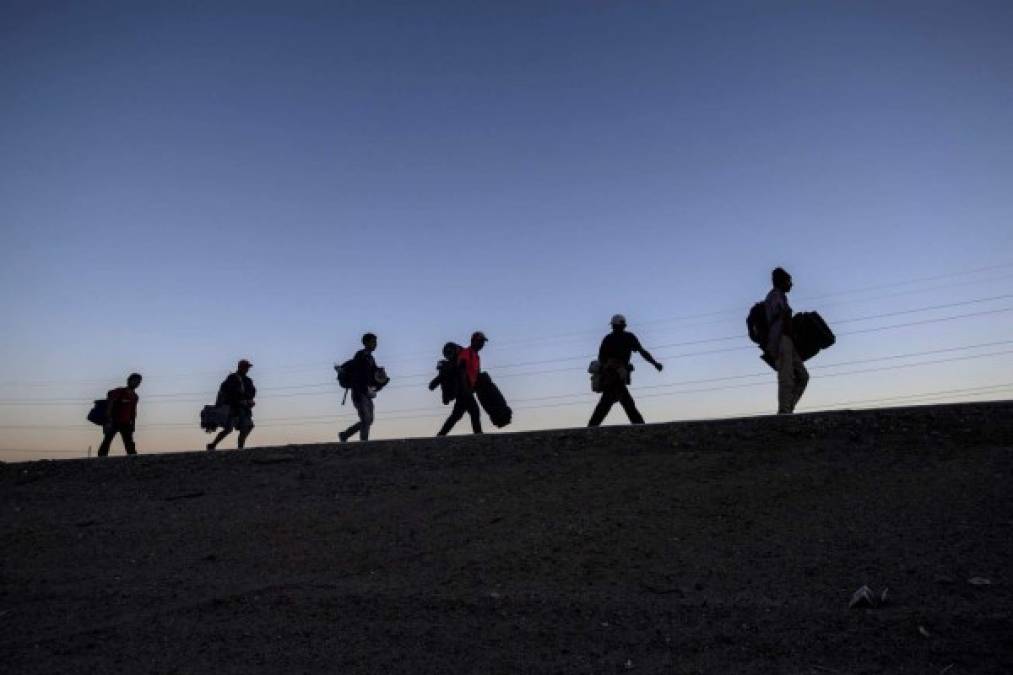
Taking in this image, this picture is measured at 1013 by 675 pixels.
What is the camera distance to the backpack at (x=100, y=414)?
1448cm

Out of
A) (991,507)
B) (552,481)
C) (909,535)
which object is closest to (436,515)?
(552,481)

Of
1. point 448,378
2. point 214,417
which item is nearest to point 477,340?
point 448,378

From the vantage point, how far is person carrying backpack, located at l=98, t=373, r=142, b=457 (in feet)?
47.3

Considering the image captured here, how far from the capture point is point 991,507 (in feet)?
22.9

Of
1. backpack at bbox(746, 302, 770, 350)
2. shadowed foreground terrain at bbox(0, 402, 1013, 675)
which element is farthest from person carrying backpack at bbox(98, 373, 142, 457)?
backpack at bbox(746, 302, 770, 350)

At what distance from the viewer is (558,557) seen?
710cm

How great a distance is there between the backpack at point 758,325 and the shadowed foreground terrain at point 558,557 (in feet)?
4.53

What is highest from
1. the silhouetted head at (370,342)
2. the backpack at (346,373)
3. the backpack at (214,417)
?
the silhouetted head at (370,342)

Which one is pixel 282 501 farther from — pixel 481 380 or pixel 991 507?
pixel 991 507

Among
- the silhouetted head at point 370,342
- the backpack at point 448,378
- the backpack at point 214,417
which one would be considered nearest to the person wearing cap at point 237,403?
the backpack at point 214,417

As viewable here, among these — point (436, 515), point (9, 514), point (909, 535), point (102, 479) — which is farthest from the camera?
point (102, 479)

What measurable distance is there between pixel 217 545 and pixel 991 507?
753 centimetres

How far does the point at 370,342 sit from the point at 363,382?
0.74m

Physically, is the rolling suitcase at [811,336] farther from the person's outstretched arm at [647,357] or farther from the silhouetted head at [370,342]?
the silhouetted head at [370,342]
